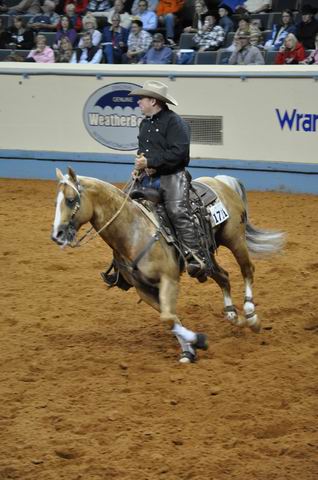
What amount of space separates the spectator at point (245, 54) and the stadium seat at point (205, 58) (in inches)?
26.2

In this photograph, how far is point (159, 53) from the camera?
16172 mm

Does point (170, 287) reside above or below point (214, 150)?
above

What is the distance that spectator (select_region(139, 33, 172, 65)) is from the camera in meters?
16.1

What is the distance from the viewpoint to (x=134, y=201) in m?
7.61

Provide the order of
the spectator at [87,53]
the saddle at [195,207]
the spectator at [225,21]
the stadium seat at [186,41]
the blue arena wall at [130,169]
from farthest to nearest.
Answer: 1. the spectator at [87,53]
2. the stadium seat at [186,41]
3. the spectator at [225,21]
4. the blue arena wall at [130,169]
5. the saddle at [195,207]

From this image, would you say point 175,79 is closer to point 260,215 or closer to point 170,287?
point 260,215

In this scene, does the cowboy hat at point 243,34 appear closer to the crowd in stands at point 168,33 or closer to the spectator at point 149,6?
the crowd in stands at point 168,33

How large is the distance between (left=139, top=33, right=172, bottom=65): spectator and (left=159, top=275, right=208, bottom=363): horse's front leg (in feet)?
30.8

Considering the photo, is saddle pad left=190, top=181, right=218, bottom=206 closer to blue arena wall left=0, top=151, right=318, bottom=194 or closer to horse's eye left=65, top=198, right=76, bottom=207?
horse's eye left=65, top=198, right=76, bottom=207

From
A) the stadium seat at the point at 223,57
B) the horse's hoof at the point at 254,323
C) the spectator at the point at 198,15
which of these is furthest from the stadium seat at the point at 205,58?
the horse's hoof at the point at 254,323

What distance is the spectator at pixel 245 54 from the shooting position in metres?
14.9

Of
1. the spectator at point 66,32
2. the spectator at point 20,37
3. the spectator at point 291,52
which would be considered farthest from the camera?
the spectator at point 20,37

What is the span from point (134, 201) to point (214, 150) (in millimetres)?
7114

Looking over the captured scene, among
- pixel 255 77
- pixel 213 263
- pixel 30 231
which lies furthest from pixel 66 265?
pixel 255 77
